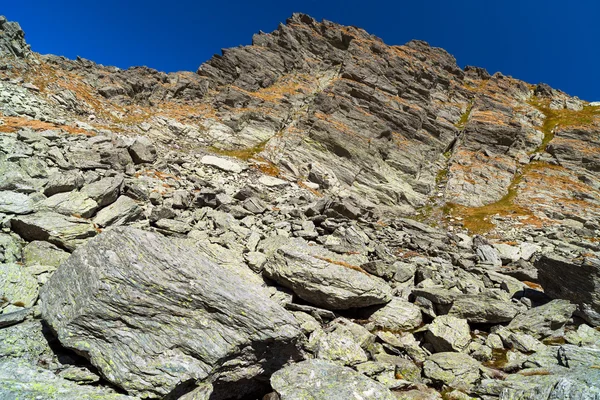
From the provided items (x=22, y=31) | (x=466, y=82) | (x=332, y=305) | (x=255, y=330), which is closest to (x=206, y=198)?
(x=332, y=305)

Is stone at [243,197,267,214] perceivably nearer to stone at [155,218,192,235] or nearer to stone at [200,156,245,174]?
stone at [155,218,192,235]

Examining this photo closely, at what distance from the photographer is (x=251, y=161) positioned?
1481 inches

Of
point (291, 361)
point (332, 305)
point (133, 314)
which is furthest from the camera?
point (332, 305)

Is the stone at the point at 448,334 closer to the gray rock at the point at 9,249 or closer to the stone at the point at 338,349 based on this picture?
the stone at the point at 338,349

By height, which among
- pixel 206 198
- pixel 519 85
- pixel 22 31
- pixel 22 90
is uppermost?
pixel 519 85

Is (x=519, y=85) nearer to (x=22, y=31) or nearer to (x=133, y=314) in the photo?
(x=133, y=314)

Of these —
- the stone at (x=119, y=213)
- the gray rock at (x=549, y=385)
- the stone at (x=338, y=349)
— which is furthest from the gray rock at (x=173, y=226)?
the gray rock at (x=549, y=385)

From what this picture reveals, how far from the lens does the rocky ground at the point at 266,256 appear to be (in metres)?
7.47

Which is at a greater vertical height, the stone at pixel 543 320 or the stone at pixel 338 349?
the stone at pixel 543 320

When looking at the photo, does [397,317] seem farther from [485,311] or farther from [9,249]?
[9,249]

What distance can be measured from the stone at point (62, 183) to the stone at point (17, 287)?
26.2 feet

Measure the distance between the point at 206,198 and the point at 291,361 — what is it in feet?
47.9

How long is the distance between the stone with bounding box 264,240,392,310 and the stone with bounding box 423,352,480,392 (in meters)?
3.09

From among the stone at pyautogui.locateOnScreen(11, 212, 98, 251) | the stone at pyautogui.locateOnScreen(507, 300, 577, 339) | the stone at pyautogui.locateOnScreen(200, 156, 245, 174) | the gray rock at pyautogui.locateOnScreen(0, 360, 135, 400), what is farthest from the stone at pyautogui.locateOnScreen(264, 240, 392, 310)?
the stone at pyautogui.locateOnScreen(200, 156, 245, 174)
